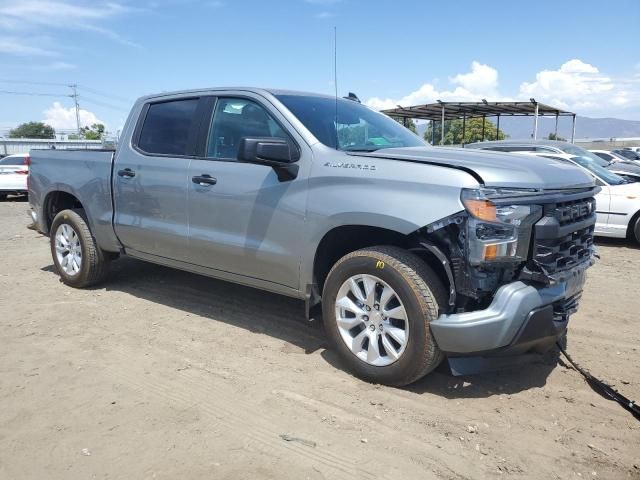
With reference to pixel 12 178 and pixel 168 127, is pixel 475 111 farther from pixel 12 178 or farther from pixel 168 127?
pixel 168 127

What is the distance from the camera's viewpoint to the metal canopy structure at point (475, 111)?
2147 centimetres

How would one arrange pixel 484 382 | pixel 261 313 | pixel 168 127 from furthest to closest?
pixel 261 313, pixel 168 127, pixel 484 382

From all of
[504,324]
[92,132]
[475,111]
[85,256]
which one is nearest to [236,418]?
[504,324]

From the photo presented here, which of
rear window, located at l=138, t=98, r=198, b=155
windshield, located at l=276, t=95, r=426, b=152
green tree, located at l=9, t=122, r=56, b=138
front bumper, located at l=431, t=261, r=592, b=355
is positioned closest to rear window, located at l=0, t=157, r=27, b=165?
rear window, located at l=138, t=98, r=198, b=155

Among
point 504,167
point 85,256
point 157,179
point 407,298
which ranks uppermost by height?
point 504,167

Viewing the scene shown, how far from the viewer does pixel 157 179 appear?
483 centimetres

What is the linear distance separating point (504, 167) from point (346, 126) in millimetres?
1469

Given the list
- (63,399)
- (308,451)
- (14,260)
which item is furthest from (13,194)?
(308,451)

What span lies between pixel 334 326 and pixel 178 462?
4.57ft

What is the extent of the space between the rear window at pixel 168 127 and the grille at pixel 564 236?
9.77 ft

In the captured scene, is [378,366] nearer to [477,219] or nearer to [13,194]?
[477,219]

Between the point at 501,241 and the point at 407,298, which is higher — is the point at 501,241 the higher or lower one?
the higher one

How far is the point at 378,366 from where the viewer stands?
11.7 feet

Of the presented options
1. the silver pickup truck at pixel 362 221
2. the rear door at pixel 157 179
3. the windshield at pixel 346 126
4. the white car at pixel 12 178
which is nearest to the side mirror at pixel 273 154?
the silver pickup truck at pixel 362 221
